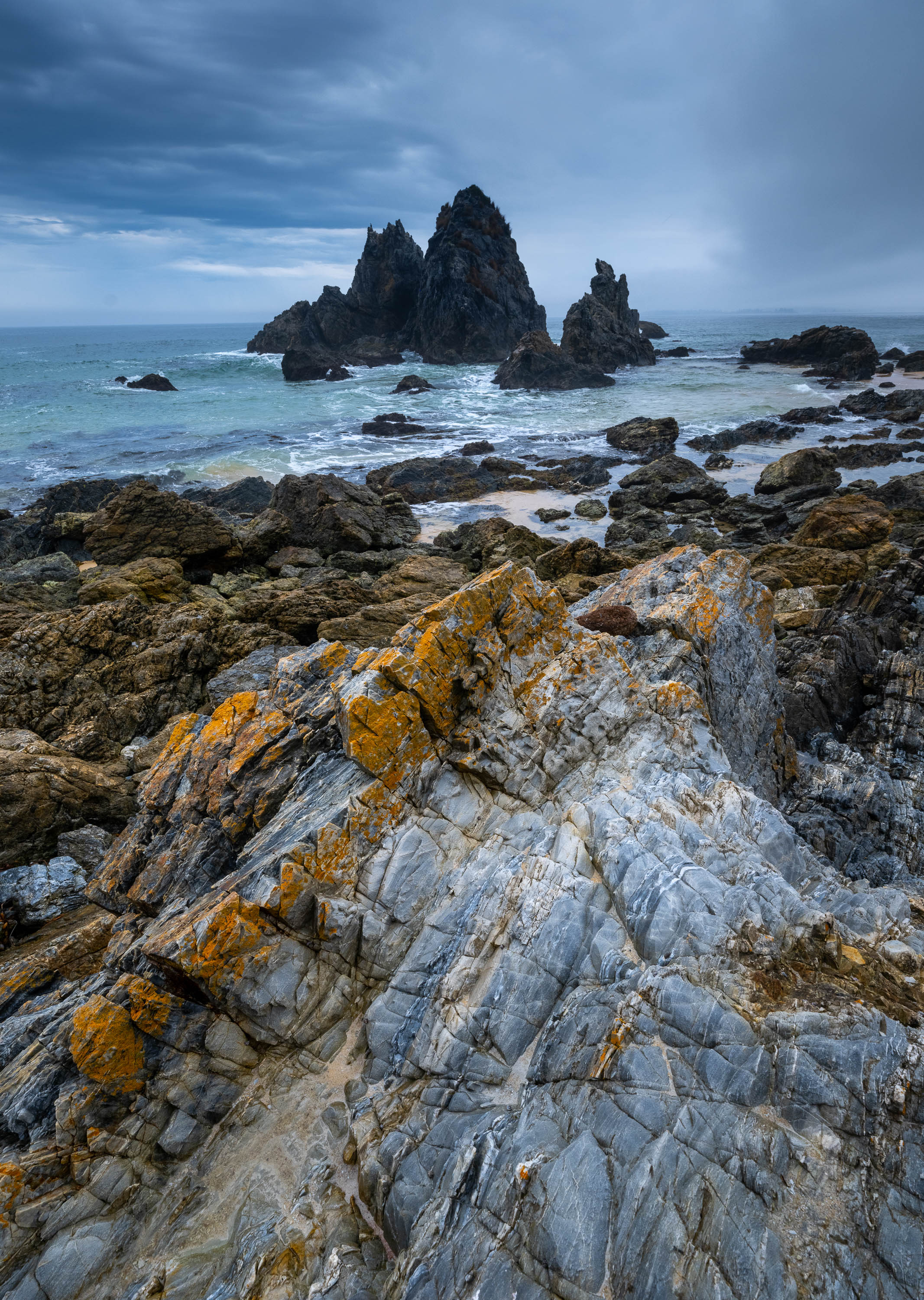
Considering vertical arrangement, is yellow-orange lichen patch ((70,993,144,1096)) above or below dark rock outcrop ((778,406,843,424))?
below

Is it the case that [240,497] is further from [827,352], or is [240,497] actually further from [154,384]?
[827,352]

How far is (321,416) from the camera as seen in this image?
69.2 m

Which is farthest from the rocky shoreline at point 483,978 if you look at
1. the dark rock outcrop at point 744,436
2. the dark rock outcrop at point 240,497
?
the dark rock outcrop at point 744,436

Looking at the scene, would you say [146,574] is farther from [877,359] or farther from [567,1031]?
[877,359]

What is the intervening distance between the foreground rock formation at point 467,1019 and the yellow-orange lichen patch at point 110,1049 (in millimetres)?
37

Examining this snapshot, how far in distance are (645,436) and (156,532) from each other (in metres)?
39.5

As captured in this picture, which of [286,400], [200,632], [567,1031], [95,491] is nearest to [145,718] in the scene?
[200,632]

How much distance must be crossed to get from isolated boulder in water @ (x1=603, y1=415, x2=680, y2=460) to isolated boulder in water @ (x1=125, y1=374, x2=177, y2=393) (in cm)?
6910

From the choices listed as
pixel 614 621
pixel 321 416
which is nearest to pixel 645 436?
pixel 321 416

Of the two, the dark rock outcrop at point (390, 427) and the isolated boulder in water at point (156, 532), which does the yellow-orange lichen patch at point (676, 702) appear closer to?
the isolated boulder in water at point (156, 532)

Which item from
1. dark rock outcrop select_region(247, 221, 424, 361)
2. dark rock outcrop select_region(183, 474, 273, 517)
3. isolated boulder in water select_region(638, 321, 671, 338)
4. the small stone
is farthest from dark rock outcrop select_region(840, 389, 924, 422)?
isolated boulder in water select_region(638, 321, 671, 338)

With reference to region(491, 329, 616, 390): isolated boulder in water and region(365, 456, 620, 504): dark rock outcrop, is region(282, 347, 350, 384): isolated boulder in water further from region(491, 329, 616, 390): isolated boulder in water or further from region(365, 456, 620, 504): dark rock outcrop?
region(365, 456, 620, 504): dark rock outcrop

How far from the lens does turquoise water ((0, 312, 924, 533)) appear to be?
1914 inches

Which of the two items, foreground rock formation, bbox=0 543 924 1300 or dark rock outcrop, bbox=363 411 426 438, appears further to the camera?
dark rock outcrop, bbox=363 411 426 438
